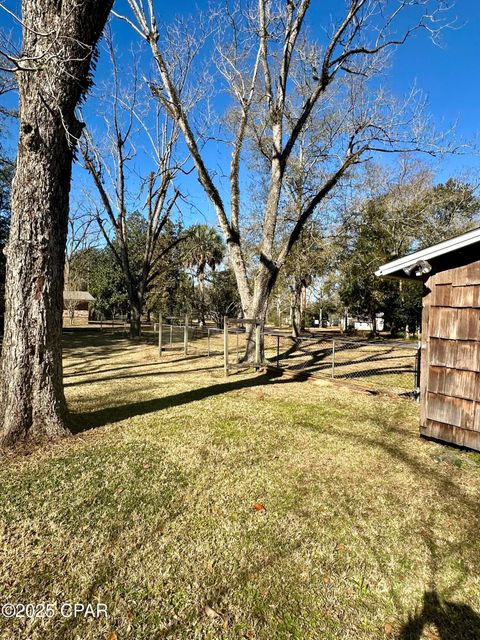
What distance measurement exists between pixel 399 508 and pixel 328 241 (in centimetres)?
1486

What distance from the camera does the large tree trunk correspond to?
3533mm

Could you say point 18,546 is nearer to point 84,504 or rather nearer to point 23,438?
point 84,504

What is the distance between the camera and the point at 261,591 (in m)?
2.03

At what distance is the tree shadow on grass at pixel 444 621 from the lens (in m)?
1.79

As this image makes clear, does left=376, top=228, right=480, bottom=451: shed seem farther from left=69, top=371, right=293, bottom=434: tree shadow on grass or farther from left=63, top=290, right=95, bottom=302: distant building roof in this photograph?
left=63, top=290, right=95, bottom=302: distant building roof

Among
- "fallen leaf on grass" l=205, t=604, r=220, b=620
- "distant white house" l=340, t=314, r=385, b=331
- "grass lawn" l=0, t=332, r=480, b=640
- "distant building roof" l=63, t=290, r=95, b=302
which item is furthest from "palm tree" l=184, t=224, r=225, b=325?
"fallen leaf on grass" l=205, t=604, r=220, b=620

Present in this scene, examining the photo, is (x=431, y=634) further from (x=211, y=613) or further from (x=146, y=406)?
(x=146, y=406)

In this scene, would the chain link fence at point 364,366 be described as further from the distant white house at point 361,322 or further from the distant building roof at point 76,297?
the distant building roof at point 76,297

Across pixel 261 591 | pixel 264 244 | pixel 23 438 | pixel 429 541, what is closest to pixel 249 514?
pixel 261 591

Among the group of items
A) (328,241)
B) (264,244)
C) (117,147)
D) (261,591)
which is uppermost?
(117,147)

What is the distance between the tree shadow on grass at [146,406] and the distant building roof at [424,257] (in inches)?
145

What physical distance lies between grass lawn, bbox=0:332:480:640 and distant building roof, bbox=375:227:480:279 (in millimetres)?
2179

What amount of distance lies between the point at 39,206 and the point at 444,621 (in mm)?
4571

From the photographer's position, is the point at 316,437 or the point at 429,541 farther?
the point at 316,437
